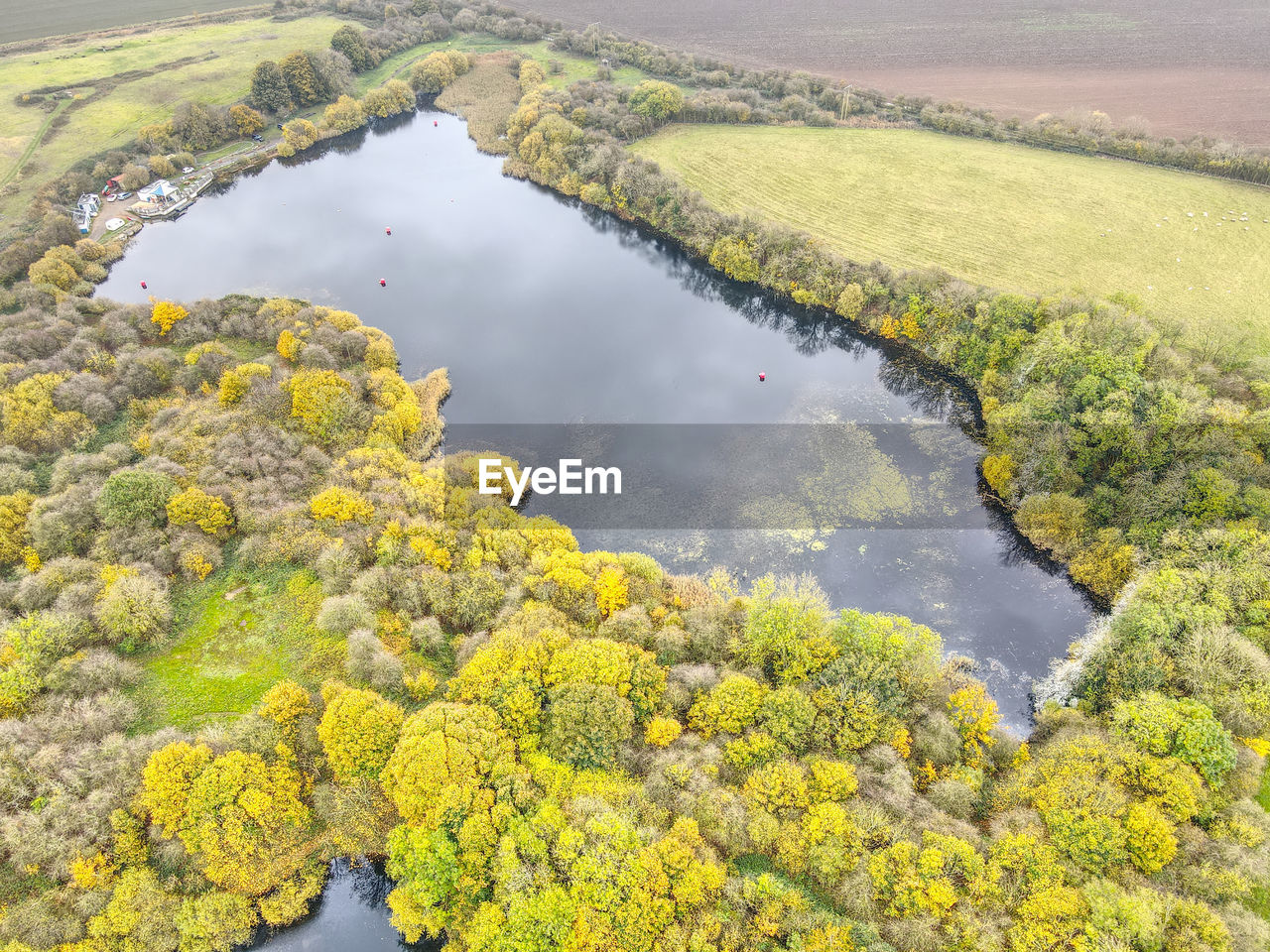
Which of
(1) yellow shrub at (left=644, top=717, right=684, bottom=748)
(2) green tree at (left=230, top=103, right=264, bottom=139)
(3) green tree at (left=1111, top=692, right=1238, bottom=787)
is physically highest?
(2) green tree at (left=230, top=103, right=264, bottom=139)

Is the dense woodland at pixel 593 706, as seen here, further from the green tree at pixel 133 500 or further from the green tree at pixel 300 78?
the green tree at pixel 300 78

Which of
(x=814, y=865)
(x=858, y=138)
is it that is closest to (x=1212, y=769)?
(x=814, y=865)

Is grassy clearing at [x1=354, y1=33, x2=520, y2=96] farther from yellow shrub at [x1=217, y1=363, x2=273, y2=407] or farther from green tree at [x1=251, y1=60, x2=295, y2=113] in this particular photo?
yellow shrub at [x1=217, y1=363, x2=273, y2=407]

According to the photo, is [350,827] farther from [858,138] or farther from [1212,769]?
[858,138]

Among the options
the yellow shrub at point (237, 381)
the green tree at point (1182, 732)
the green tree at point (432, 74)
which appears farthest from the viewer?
the green tree at point (432, 74)

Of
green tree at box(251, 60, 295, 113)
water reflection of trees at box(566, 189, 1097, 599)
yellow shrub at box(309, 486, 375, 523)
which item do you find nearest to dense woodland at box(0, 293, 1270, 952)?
yellow shrub at box(309, 486, 375, 523)

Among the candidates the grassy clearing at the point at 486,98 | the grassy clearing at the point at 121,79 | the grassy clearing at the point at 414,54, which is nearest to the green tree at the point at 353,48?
the grassy clearing at the point at 414,54

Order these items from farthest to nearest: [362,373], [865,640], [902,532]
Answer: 1. [362,373]
2. [902,532]
3. [865,640]
